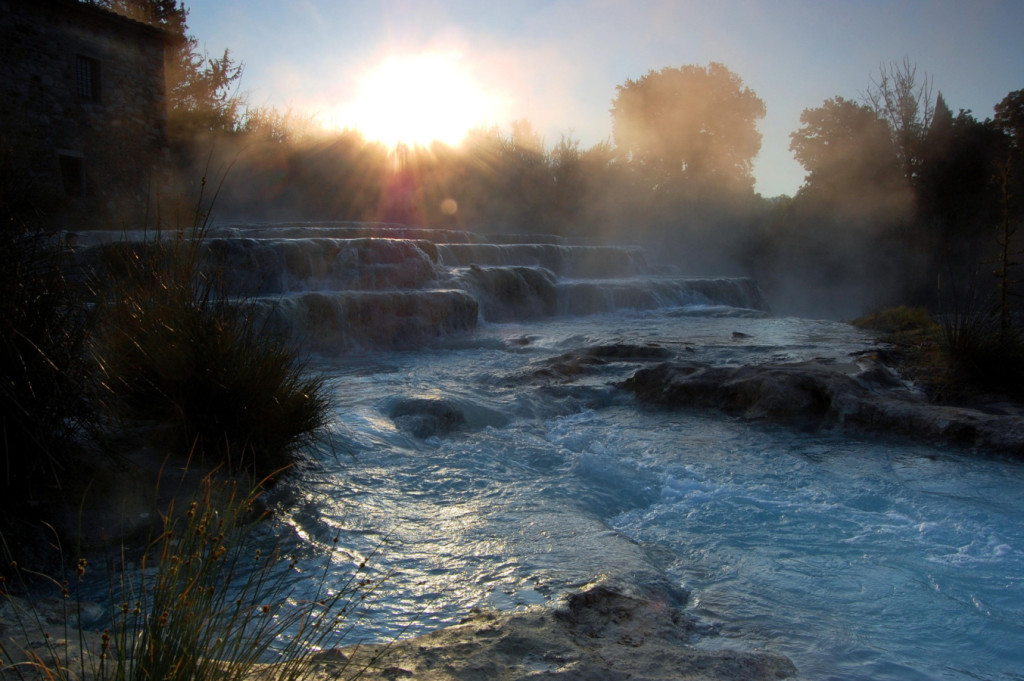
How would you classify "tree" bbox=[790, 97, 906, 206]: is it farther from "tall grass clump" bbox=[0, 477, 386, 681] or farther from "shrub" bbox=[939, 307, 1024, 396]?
"tall grass clump" bbox=[0, 477, 386, 681]

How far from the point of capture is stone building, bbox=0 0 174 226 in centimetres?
1393

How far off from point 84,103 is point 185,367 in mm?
15529

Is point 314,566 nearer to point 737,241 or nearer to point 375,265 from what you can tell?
point 375,265

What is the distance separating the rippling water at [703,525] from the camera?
2.34 meters

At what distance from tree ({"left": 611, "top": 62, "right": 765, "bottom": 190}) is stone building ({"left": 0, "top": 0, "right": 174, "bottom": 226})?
2170 centimetres

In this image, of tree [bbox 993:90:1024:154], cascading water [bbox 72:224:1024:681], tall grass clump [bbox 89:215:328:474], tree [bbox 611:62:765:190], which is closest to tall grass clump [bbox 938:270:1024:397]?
cascading water [bbox 72:224:1024:681]

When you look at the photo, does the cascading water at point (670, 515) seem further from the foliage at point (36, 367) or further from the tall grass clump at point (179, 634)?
the foliage at point (36, 367)

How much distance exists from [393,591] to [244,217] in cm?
2111

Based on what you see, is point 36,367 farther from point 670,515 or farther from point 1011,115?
point 1011,115

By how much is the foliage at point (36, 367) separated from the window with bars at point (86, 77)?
51.4ft

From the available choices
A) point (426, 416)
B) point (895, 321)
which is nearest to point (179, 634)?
point (426, 416)

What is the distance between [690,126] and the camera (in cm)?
3309

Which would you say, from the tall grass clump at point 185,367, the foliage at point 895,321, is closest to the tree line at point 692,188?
the foliage at point 895,321

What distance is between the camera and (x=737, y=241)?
91.0 feet
